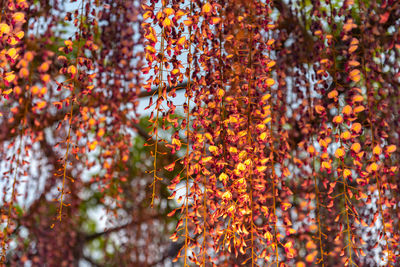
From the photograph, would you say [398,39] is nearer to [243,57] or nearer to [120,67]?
[243,57]

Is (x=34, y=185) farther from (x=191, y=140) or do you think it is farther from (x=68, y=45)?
(x=191, y=140)

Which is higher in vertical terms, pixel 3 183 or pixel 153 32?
pixel 153 32

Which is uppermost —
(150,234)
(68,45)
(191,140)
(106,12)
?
(106,12)

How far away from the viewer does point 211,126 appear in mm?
1501

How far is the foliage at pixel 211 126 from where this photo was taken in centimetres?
127

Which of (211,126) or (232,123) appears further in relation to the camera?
(211,126)

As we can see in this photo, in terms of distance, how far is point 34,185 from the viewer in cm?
209

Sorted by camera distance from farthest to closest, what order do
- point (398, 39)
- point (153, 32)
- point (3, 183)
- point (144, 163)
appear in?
point (144, 163), point (3, 183), point (398, 39), point (153, 32)

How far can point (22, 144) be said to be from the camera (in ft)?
6.12

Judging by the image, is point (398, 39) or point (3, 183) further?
point (3, 183)

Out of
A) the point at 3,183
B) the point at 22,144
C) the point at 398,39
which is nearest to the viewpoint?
the point at 398,39

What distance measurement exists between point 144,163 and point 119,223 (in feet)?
2.75

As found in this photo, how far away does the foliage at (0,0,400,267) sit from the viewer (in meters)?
1.27

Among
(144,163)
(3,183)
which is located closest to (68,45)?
(3,183)
